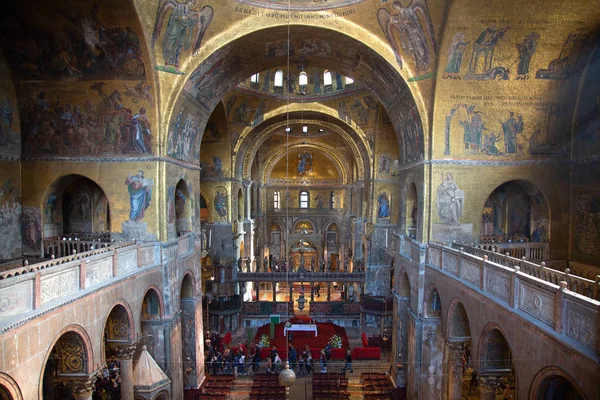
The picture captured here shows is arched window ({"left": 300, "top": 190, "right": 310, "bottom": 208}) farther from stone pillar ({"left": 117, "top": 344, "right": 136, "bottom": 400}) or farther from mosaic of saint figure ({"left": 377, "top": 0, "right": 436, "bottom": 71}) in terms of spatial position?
stone pillar ({"left": 117, "top": 344, "right": 136, "bottom": 400})

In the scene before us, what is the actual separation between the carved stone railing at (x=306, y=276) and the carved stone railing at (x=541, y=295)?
16764 millimetres

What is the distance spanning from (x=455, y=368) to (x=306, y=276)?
52.0 feet

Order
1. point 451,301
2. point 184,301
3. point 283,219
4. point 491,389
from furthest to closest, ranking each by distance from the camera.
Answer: point 283,219
point 184,301
point 451,301
point 491,389

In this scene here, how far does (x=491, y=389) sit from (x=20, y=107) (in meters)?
17.0

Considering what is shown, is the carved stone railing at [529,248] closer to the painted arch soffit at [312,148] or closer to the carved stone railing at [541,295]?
the carved stone railing at [541,295]

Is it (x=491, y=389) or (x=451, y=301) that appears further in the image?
(x=451, y=301)

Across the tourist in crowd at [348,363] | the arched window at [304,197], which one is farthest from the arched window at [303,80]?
the arched window at [304,197]

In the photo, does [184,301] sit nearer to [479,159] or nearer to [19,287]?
[19,287]

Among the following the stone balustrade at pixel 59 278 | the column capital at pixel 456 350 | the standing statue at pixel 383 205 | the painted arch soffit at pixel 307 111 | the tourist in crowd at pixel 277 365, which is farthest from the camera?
the standing statue at pixel 383 205

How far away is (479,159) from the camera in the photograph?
14352 mm

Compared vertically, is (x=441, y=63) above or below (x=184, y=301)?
above

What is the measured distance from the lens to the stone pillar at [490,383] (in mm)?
10309

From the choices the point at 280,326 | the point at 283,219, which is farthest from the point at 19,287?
the point at 283,219

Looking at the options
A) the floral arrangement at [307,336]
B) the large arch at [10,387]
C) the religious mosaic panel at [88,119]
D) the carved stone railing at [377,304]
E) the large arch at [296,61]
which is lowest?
the floral arrangement at [307,336]
